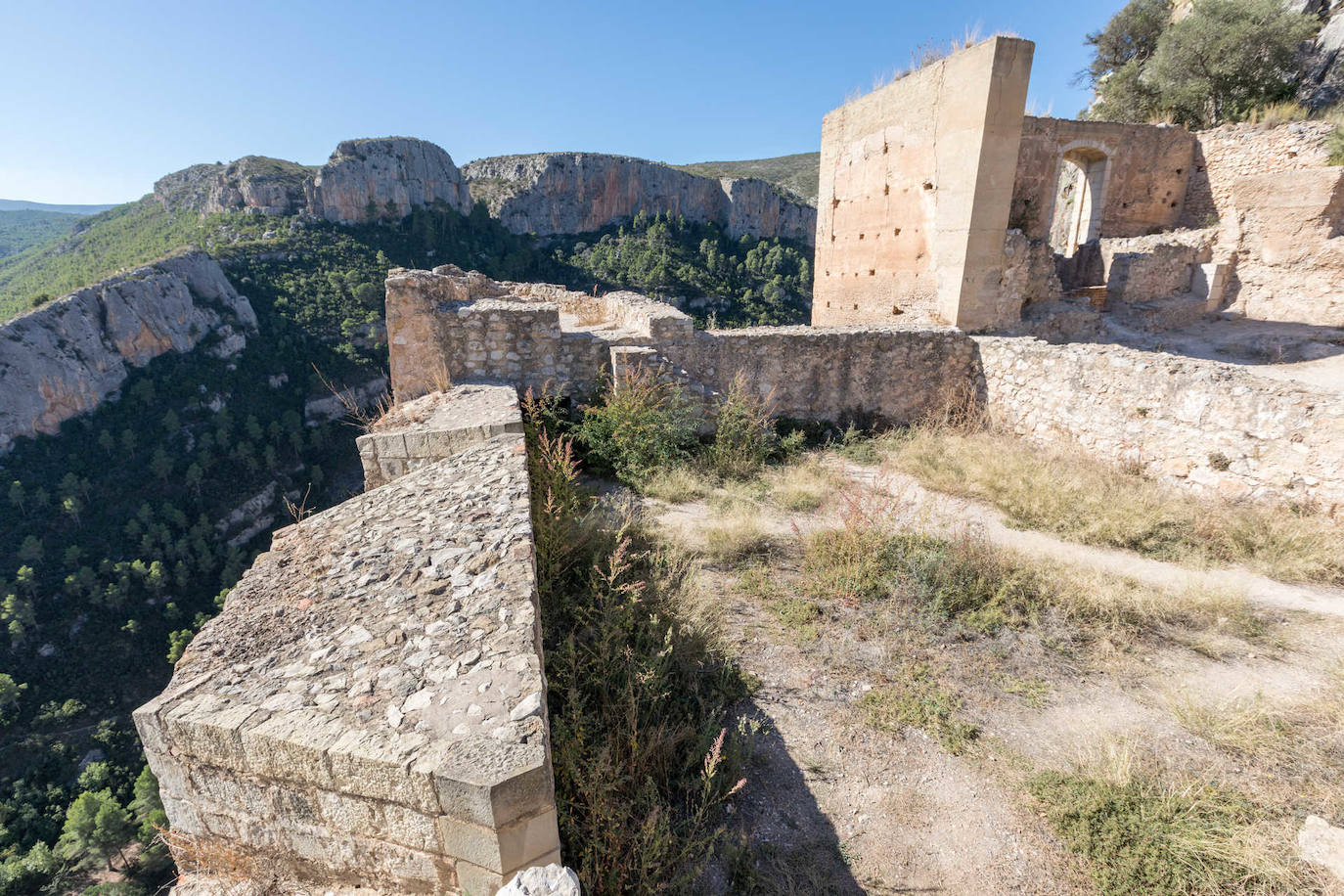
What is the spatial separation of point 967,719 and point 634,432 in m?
3.96

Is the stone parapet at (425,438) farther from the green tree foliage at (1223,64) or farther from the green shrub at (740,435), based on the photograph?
the green tree foliage at (1223,64)

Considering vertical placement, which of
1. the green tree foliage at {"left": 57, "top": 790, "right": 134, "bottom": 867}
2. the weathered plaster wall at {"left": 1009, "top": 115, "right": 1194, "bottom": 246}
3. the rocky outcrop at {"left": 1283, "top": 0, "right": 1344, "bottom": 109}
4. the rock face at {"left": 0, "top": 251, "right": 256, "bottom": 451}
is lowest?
the green tree foliage at {"left": 57, "top": 790, "right": 134, "bottom": 867}

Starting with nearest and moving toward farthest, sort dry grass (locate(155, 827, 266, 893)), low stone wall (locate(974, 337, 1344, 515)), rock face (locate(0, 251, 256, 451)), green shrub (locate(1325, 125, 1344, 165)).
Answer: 1. dry grass (locate(155, 827, 266, 893))
2. low stone wall (locate(974, 337, 1344, 515))
3. green shrub (locate(1325, 125, 1344, 165))
4. rock face (locate(0, 251, 256, 451))

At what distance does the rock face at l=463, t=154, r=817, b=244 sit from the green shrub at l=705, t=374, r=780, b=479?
2782 inches

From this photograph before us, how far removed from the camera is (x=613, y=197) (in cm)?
7475

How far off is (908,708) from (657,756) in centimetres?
147

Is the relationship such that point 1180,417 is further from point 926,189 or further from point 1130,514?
point 926,189

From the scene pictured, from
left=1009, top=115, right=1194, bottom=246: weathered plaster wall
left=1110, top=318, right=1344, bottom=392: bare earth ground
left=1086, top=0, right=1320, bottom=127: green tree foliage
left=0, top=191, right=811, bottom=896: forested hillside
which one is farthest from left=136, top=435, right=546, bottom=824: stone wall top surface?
left=1086, top=0, right=1320, bottom=127: green tree foliage

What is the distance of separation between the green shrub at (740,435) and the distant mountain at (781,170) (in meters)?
74.6

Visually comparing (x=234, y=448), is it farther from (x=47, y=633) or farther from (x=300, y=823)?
(x=300, y=823)

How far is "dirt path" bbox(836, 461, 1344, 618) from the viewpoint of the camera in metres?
4.12

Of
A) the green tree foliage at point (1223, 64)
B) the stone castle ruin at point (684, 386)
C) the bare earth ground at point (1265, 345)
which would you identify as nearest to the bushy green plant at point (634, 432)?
the stone castle ruin at point (684, 386)

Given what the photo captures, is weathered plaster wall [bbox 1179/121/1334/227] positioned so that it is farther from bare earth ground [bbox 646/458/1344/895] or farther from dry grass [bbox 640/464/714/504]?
dry grass [bbox 640/464/714/504]

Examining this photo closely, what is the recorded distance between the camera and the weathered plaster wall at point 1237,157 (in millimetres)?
11039
